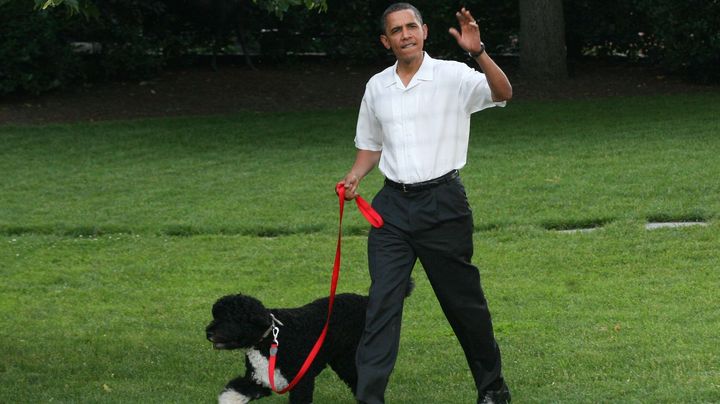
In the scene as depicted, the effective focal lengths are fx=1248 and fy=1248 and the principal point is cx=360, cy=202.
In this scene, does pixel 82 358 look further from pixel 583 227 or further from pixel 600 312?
pixel 583 227

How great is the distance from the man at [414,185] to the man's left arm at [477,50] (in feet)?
0.24

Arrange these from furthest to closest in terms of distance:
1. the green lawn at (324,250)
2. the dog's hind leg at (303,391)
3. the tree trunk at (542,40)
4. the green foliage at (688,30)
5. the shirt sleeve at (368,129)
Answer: the tree trunk at (542,40) → the green foliage at (688,30) → the green lawn at (324,250) → the dog's hind leg at (303,391) → the shirt sleeve at (368,129)

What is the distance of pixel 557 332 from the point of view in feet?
25.1

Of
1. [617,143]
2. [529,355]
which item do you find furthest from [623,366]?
[617,143]

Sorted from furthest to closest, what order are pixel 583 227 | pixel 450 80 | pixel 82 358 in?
pixel 583 227 < pixel 82 358 < pixel 450 80

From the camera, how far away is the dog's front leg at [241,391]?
5992mm

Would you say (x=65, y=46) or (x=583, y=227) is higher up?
(x=65, y=46)

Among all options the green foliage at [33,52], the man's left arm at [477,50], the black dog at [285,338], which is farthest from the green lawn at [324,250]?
the man's left arm at [477,50]

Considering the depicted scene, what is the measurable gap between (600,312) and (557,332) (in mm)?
521

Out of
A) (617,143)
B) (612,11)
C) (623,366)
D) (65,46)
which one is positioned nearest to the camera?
(623,366)

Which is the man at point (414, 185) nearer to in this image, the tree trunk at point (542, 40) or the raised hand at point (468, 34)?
the raised hand at point (468, 34)

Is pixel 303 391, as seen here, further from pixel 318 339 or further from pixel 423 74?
pixel 423 74

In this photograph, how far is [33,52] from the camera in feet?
56.3

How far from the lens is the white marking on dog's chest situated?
600cm
